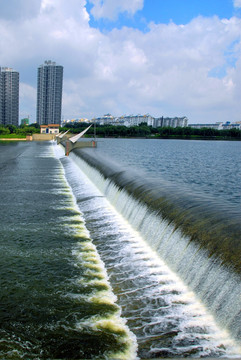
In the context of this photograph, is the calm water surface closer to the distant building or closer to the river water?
the river water

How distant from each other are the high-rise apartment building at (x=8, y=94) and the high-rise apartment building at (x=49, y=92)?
11838 mm

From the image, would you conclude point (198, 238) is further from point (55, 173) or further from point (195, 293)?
point (55, 173)

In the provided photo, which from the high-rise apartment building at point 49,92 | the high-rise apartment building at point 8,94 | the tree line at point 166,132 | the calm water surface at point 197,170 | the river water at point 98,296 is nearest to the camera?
the river water at point 98,296

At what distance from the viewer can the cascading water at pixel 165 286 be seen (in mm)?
4980

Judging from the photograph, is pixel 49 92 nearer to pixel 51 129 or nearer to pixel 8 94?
pixel 8 94

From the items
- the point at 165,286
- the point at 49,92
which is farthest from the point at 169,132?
the point at 165,286

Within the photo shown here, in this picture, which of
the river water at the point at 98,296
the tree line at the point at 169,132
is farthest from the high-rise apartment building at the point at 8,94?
A: the river water at the point at 98,296

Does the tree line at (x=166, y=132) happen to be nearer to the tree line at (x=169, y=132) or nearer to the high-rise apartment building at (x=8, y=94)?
the tree line at (x=169, y=132)

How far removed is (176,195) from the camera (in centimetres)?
1118

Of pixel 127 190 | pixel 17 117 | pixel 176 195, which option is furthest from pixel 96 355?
pixel 17 117

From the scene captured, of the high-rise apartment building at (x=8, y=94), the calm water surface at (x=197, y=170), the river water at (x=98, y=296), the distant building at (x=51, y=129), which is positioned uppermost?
the high-rise apartment building at (x=8, y=94)

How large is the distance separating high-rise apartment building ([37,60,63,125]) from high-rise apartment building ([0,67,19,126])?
11.8m

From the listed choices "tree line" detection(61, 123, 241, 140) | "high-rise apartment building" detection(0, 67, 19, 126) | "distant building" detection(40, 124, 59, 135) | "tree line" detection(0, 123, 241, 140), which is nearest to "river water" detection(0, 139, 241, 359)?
"distant building" detection(40, 124, 59, 135)

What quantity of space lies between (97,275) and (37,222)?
14.6 ft
